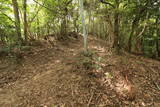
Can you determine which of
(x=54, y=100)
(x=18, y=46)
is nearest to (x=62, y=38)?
(x=18, y=46)

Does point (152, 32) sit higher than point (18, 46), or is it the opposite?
point (152, 32)

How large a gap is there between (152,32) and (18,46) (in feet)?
33.3

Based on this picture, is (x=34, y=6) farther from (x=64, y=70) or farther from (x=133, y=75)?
(x=133, y=75)

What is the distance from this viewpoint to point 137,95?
3164mm

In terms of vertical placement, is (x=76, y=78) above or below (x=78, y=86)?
above

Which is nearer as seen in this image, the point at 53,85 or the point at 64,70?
the point at 53,85

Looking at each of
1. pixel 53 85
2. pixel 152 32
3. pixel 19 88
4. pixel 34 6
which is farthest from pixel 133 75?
pixel 34 6

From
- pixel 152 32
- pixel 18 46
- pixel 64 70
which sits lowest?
pixel 64 70

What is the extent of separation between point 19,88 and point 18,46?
2.98 m

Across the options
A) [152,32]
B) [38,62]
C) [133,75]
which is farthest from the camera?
[152,32]

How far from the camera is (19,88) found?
3412 mm

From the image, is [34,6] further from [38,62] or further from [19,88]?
[19,88]

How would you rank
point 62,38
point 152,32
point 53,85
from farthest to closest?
1. point 62,38
2. point 152,32
3. point 53,85

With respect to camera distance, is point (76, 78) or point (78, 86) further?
point (76, 78)
